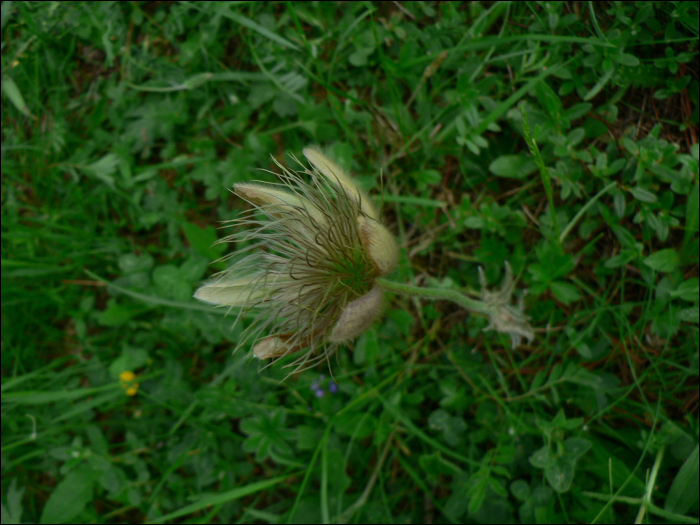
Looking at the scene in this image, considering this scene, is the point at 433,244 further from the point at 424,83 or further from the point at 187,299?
the point at 187,299

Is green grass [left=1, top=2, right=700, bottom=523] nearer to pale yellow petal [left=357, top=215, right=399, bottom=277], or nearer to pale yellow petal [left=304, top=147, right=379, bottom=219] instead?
pale yellow petal [left=357, top=215, right=399, bottom=277]

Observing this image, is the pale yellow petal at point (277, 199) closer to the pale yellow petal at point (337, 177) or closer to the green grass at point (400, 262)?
the pale yellow petal at point (337, 177)

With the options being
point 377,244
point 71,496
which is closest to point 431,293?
point 377,244

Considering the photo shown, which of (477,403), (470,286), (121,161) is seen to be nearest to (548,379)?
(477,403)

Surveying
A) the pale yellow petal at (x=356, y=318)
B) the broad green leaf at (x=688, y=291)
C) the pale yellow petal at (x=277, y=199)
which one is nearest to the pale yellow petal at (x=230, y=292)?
the pale yellow petal at (x=277, y=199)

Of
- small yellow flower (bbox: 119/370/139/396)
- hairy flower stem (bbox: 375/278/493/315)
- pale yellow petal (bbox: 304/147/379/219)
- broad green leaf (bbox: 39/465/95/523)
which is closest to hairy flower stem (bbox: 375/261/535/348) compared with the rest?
hairy flower stem (bbox: 375/278/493/315)

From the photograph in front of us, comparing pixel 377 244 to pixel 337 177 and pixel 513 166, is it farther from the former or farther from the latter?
pixel 513 166
